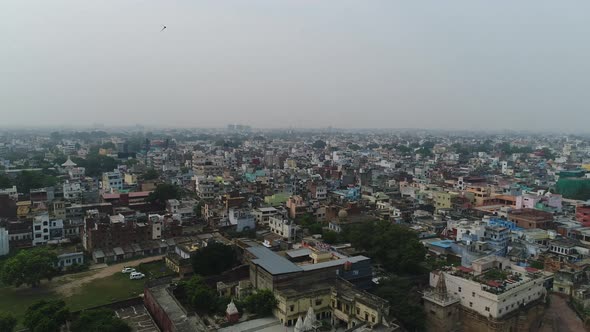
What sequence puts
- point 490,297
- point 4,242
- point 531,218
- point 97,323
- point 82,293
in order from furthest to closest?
point 531,218
point 4,242
point 82,293
point 490,297
point 97,323

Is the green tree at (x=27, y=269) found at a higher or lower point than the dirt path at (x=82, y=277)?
higher

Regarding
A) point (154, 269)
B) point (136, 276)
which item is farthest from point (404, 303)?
point (154, 269)

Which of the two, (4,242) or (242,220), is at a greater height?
(242,220)

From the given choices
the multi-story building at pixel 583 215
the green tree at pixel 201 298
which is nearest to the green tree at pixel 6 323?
the green tree at pixel 201 298

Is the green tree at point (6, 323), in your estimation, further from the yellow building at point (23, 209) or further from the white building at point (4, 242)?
the yellow building at point (23, 209)

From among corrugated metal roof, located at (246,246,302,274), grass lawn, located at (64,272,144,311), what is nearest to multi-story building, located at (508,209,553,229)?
corrugated metal roof, located at (246,246,302,274)

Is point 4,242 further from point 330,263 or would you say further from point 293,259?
point 330,263

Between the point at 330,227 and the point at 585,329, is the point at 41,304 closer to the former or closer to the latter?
the point at 330,227

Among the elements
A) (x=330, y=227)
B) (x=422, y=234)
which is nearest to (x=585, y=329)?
(x=422, y=234)
